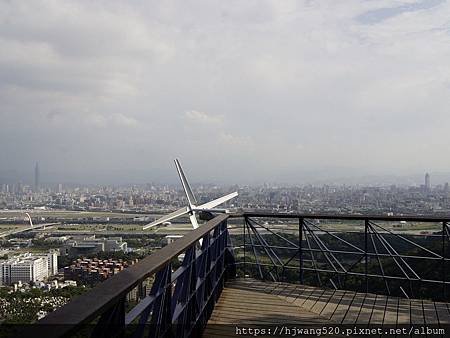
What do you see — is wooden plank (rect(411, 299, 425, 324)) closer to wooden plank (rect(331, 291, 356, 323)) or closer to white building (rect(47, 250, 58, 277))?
wooden plank (rect(331, 291, 356, 323))

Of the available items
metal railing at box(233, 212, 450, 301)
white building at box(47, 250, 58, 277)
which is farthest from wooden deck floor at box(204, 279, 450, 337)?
white building at box(47, 250, 58, 277)

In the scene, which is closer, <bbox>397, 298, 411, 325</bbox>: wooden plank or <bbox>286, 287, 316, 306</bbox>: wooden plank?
<bbox>397, 298, 411, 325</bbox>: wooden plank

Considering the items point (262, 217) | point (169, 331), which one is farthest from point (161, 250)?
point (262, 217)

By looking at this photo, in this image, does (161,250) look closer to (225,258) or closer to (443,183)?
(225,258)

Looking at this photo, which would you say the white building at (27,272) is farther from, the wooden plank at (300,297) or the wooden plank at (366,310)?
the wooden plank at (366,310)

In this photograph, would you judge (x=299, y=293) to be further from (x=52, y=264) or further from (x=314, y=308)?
(x=52, y=264)
